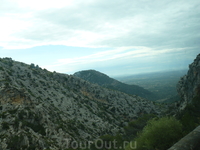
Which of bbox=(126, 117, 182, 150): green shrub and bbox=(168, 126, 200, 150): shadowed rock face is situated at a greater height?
bbox=(168, 126, 200, 150): shadowed rock face

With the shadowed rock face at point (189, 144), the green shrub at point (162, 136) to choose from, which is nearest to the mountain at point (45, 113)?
the green shrub at point (162, 136)

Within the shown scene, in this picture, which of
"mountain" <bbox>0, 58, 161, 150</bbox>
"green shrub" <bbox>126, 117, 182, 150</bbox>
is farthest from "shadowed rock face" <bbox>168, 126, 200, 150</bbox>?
"mountain" <bbox>0, 58, 161, 150</bbox>

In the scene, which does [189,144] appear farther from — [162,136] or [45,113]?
[45,113]

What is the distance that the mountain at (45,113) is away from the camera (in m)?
23.0

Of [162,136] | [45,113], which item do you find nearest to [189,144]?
[162,136]

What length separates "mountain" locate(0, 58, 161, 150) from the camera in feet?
75.5

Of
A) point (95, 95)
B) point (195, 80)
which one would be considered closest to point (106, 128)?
point (95, 95)

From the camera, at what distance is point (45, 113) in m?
34.5

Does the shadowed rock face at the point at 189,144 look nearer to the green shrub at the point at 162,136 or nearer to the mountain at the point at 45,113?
the green shrub at the point at 162,136

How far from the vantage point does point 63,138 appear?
28.9 metres

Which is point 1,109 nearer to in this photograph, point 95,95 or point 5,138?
Answer: point 5,138

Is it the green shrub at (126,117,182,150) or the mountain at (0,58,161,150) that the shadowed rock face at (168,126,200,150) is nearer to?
the green shrub at (126,117,182,150)

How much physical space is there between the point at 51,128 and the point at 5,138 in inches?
435

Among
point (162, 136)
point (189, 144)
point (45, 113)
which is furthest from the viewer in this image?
point (45, 113)
